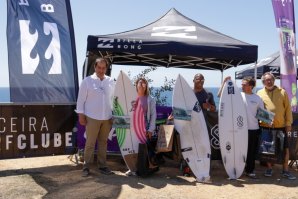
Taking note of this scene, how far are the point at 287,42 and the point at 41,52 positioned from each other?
477cm

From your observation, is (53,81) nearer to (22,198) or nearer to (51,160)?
(51,160)

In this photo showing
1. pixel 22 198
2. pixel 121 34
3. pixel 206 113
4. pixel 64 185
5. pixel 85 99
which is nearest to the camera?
pixel 22 198

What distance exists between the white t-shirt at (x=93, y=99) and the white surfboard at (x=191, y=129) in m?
1.09

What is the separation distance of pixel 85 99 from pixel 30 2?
1.91m

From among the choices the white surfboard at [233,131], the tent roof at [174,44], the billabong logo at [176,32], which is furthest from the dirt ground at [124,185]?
the billabong logo at [176,32]

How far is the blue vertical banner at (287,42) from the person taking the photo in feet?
23.9

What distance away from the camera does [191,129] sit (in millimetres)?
5617

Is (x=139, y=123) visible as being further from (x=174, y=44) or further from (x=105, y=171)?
(x=174, y=44)

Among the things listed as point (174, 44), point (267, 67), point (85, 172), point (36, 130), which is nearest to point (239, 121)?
point (174, 44)

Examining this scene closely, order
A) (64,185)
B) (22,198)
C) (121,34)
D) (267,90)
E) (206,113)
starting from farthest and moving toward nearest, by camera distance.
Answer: (121,34) < (206,113) < (267,90) < (64,185) < (22,198)

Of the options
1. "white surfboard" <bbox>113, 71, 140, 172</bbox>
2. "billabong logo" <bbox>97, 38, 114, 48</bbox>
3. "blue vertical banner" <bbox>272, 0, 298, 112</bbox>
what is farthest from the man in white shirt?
"blue vertical banner" <bbox>272, 0, 298, 112</bbox>

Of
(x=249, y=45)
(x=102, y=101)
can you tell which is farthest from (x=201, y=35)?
(x=102, y=101)

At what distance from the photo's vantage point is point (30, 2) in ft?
19.1

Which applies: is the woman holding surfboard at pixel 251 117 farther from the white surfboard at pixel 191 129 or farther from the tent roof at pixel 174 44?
the tent roof at pixel 174 44
